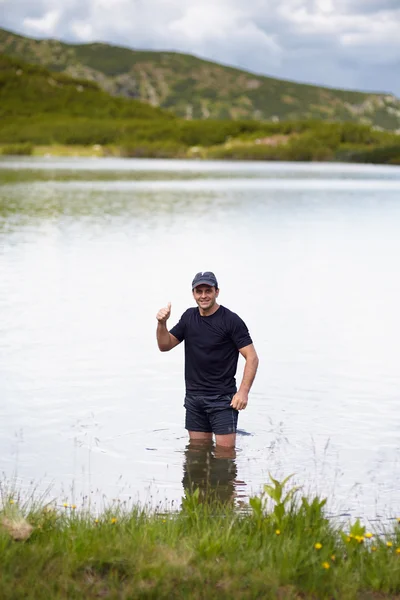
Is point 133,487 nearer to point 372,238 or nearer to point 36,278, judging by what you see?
point 36,278

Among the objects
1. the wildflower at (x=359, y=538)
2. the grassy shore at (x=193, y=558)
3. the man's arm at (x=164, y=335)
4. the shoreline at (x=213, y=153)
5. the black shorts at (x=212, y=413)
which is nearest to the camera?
the grassy shore at (x=193, y=558)

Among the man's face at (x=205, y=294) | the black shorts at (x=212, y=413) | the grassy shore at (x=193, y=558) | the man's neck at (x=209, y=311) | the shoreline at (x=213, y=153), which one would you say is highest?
the shoreline at (x=213, y=153)

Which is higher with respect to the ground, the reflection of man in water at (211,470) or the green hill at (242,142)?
the green hill at (242,142)

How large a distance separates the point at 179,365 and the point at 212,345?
5.05 metres

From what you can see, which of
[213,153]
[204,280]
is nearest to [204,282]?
[204,280]

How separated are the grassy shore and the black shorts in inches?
71.1

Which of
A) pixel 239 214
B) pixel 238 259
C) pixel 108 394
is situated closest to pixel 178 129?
pixel 239 214

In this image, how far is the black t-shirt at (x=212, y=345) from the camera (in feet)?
24.7

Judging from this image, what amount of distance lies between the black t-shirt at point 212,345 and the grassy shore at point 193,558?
1.83 meters

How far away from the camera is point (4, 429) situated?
9.52 metres

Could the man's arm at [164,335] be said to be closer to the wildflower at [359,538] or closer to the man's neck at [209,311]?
the man's neck at [209,311]

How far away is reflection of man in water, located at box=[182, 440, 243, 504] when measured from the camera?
7.78 meters

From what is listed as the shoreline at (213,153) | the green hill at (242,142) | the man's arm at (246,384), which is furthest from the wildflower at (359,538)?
the green hill at (242,142)

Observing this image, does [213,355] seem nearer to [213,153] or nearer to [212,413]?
[212,413]
